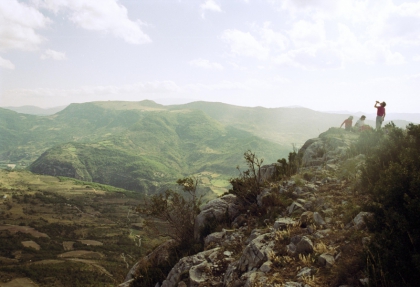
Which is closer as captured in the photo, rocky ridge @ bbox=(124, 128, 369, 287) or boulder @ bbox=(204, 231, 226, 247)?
rocky ridge @ bbox=(124, 128, 369, 287)

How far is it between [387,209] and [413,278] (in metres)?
1.54

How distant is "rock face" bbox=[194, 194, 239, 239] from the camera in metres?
12.5

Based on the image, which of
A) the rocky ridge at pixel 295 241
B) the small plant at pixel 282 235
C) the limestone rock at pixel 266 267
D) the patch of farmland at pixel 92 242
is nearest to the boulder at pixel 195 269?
the rocky ridge at pixel 295 241

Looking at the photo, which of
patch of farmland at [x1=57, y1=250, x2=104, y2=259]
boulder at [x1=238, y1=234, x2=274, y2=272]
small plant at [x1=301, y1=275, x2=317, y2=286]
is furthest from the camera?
patch of farmland at [x1=57, y1=250, x2=104, y2=259]

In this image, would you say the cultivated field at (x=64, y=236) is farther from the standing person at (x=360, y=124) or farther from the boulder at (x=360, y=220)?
the standing person at (x=360, y=124)

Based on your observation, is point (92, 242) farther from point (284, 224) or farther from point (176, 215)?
point (284, 224)

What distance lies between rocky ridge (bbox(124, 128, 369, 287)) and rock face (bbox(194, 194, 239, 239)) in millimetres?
52

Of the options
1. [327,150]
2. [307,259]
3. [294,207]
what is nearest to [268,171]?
[327,150]

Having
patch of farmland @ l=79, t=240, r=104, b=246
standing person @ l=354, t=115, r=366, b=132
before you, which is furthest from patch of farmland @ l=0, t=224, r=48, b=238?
standing person @ l=354, t=115, r=366, b=132

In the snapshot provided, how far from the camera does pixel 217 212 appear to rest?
12.8 m

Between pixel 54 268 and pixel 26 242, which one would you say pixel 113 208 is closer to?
pixel 26 242

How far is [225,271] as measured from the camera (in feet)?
26.2

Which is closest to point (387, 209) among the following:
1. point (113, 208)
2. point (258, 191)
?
point (258, 191)

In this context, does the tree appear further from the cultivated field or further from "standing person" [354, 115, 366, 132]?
"standing person" [354, 115, 366, 132]
